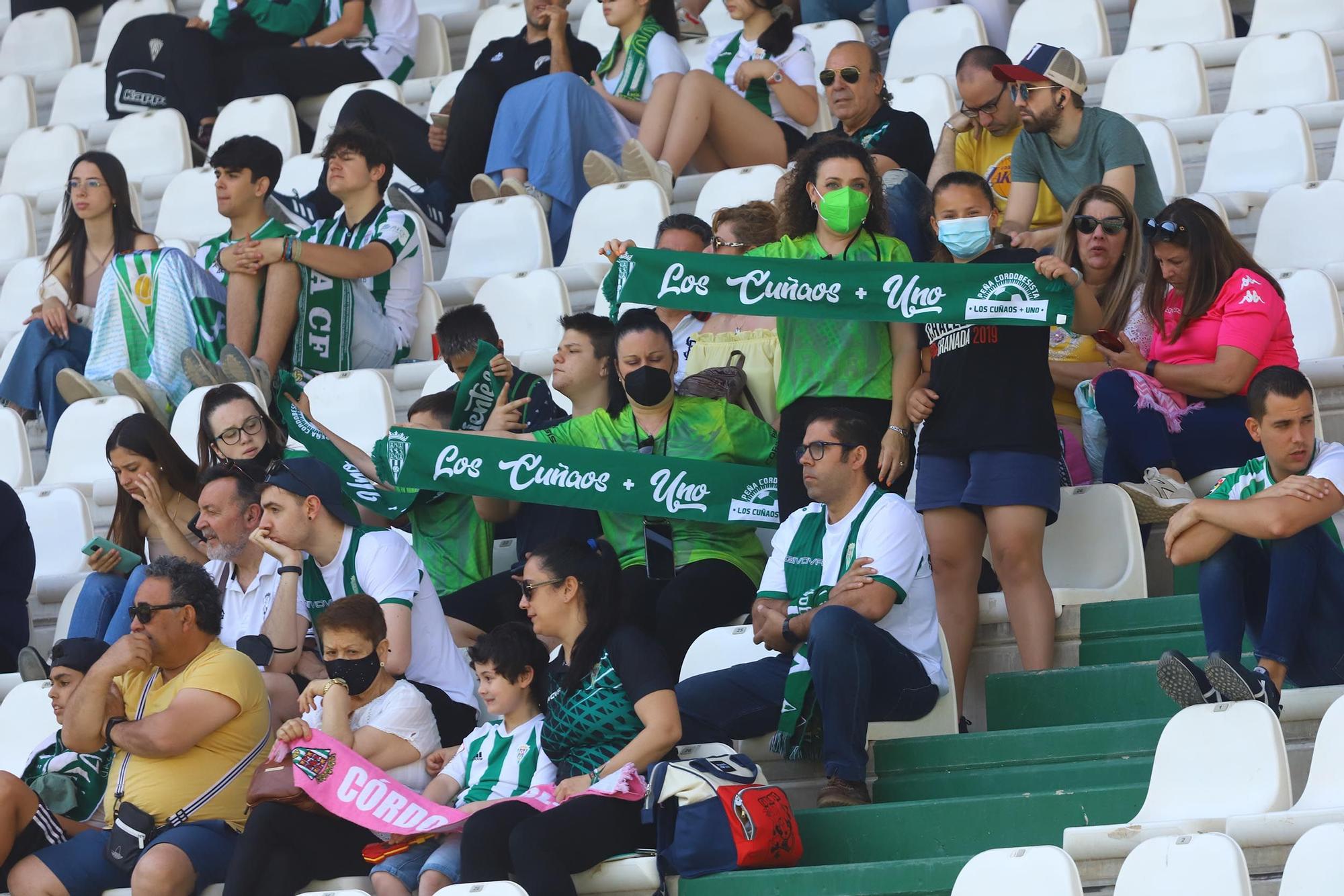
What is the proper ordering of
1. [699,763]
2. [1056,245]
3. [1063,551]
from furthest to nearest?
[1056,245]
[1063,551]
[699,763]

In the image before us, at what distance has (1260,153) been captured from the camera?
7.70 metres

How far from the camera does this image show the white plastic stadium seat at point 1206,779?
13.5 feet

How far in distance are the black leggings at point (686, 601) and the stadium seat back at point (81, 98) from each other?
5795 millimetres

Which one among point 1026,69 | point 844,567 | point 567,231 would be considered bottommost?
point 567,231

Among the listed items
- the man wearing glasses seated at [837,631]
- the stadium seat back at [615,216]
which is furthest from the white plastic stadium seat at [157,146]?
the man wearing glasses seated at [837,631]

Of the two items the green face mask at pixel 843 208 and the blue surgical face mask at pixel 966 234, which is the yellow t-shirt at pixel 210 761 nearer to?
the green face mask at pixel 843 208

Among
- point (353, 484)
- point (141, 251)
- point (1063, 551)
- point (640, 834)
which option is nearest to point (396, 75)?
point (141, 251)

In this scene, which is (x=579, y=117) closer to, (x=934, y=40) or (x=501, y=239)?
(x=501, y=239)

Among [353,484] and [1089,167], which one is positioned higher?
[1089,167]

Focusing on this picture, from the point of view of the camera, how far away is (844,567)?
509 cm

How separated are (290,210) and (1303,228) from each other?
11.4ft

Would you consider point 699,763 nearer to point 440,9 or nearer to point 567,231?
point 567,231

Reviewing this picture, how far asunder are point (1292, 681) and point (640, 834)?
1465 mm

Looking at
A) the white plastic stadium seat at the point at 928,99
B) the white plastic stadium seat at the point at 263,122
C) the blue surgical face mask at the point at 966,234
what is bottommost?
the white plastic stadium seat at the point at 263,122
